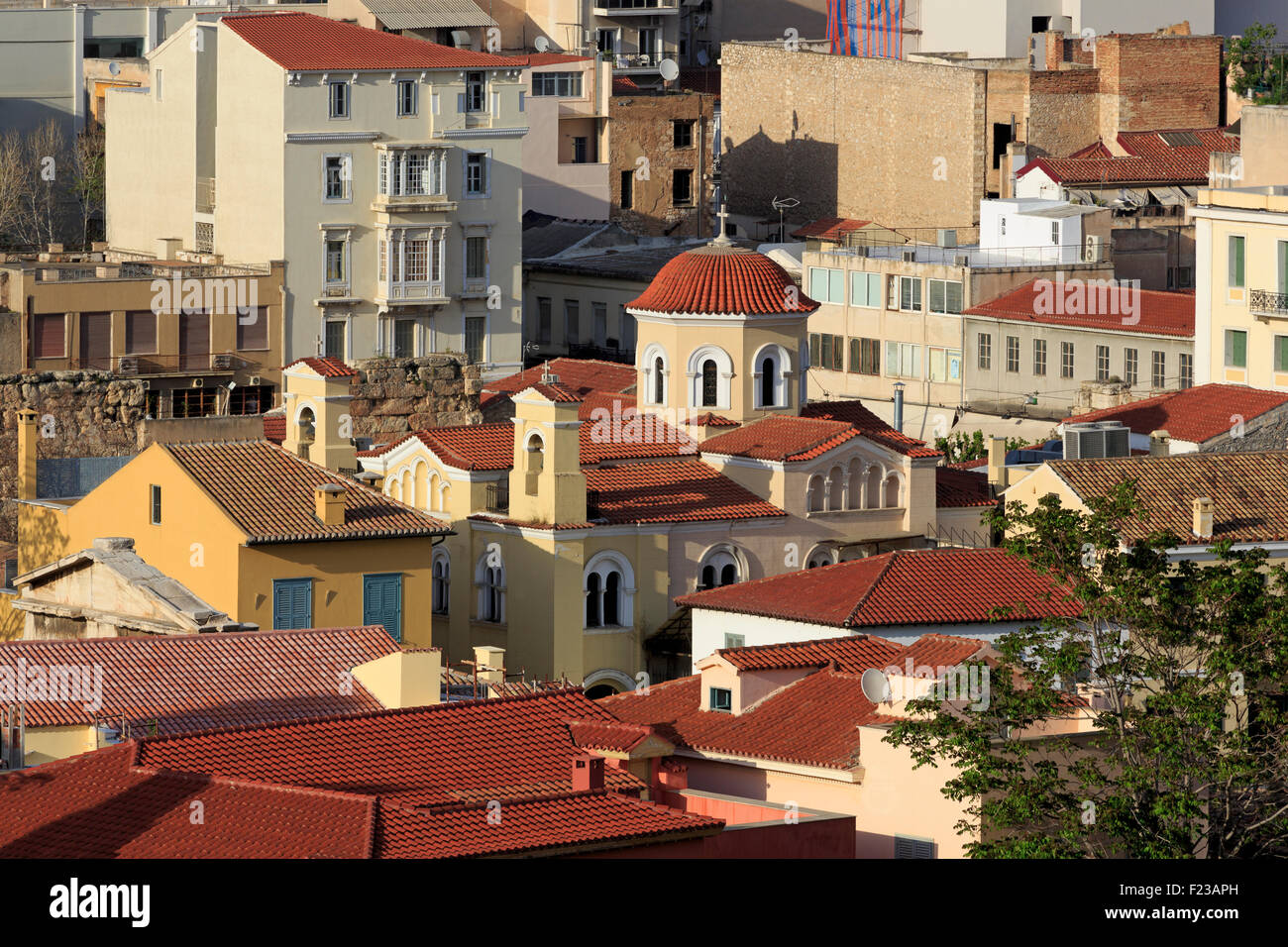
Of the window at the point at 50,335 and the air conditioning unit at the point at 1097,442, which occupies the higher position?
the window at the point at 50,335

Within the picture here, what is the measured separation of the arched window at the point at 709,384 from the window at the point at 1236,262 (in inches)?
746

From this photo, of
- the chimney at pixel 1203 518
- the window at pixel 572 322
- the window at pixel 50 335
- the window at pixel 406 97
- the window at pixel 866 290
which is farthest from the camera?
the window at pixel 572 322

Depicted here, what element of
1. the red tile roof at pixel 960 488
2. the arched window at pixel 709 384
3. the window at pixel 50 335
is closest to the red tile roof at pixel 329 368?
the arched window at pixel 709 384

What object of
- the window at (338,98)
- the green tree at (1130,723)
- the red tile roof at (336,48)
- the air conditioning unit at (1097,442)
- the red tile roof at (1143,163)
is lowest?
the green tree at (1130,723)

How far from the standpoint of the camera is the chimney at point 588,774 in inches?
1437

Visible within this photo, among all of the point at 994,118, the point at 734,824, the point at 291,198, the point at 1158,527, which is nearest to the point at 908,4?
the point at 994,118

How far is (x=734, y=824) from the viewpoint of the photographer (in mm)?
36031

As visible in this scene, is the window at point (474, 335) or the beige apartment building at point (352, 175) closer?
the beige apartment building at point (352, 175)

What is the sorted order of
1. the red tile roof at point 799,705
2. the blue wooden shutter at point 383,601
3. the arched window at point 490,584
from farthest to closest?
the arched window at point 490,584, the blue wooden shutter at point 383,601, the red tile roof at point 799,705

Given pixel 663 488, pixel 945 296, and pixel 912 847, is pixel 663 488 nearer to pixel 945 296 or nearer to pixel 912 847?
pixel 912 847

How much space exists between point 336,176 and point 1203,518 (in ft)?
143

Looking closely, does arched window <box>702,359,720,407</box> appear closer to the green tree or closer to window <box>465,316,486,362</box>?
the green tree

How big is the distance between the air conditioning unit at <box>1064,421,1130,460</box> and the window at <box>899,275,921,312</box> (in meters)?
31.5

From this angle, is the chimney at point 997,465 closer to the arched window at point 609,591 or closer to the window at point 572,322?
the arched window at point 609,591
